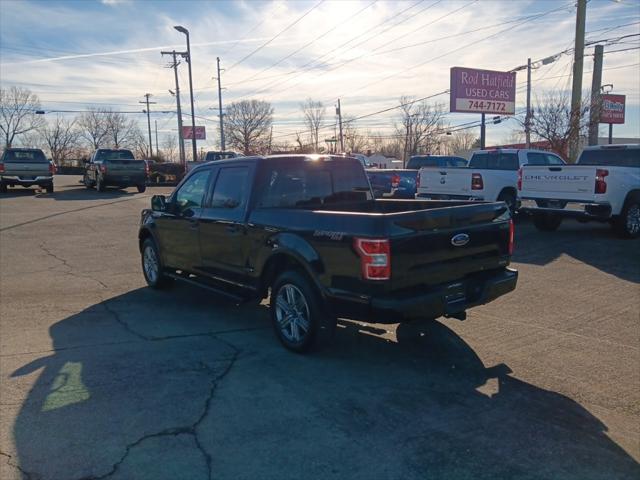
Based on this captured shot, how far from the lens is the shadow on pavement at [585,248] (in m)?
9.01

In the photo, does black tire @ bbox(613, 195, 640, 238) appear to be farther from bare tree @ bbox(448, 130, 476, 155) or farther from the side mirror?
bare tree @ bbox(448, 130, 476, 155)

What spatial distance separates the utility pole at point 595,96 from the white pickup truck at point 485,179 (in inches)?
555

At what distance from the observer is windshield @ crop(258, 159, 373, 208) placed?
5676 mm

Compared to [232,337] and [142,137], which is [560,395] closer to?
[232,337]

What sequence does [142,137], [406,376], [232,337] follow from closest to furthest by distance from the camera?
[406,376]
[232,337]
[142,137]

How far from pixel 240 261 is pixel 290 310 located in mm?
946

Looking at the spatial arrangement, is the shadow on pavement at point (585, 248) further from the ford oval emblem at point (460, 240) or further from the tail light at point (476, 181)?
the ford oval emblem at point (460, 240)

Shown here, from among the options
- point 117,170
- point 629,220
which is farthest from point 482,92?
point 629,220

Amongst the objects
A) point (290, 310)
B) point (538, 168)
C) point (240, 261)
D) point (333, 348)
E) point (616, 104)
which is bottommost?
point (333, 348)

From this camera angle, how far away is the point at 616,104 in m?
48.4

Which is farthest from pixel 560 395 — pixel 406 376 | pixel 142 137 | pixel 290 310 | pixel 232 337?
pixel 142 137

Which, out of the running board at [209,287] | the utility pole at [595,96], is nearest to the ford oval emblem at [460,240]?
the running board at [209,287]

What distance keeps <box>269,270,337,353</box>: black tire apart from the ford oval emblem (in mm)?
1242

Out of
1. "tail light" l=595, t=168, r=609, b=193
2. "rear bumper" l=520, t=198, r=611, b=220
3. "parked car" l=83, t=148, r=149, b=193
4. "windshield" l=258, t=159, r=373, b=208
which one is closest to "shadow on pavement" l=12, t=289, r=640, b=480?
A: "windshield" l=258, t=159, r=373, b=208
